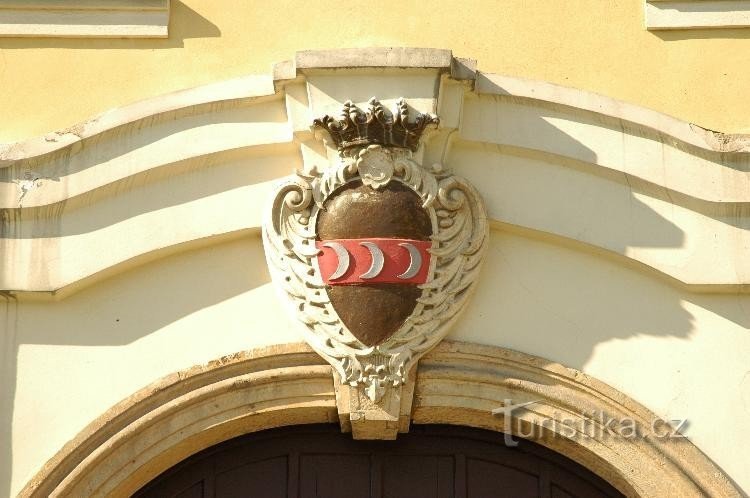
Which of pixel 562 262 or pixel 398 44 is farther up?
pixel 398 44

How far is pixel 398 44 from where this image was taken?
286 inches

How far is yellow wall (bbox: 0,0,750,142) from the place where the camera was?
7219 mm

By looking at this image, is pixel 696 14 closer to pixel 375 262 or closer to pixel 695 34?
pixel 695 34

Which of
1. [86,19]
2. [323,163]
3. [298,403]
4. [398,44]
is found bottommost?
[298,403]

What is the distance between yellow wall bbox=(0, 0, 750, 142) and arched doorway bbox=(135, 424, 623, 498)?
149cm

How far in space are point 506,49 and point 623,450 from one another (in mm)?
1701

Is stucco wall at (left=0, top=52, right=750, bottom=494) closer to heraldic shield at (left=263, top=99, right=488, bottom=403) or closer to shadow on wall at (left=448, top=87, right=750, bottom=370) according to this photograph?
shadow on wall at (left=448, top=87, right=750, bottom=370)

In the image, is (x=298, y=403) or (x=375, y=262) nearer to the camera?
(x=375, y=262)

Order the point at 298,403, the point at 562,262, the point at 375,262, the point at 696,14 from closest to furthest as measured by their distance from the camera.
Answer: the point at 375,262 → the point at 298,403 → the point at 562,262 → the point at 696,14

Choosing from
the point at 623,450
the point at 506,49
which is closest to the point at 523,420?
the point at 623,450

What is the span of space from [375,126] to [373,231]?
1.35ft

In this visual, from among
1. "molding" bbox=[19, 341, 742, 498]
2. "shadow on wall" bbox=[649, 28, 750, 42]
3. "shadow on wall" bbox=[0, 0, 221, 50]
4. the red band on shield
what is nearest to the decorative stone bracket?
the red band on shield

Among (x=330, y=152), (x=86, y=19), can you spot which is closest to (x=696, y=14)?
(x=330, y=152)

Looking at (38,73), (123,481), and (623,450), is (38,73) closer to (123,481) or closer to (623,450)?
(123,481)
